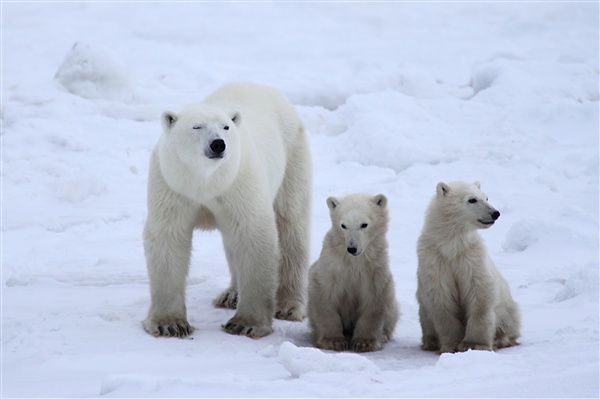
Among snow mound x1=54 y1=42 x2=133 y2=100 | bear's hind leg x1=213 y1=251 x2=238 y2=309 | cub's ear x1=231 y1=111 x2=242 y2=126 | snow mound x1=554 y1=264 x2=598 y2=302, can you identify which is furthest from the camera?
snow mound x1=54 y1=42 x2=133 y2=100

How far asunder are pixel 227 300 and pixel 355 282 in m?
1.25

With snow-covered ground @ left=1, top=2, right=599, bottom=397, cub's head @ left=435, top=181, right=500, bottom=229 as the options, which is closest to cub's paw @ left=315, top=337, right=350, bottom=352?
snow-covered ground @ left=1, top=2, right=599, bottom=397

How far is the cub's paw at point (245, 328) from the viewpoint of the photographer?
5094 mm

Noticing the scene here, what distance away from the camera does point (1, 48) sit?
13.4m

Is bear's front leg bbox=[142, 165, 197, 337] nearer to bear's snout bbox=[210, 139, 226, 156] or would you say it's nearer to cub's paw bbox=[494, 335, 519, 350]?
bear's snout bbox=[210, 139, 226, 156]

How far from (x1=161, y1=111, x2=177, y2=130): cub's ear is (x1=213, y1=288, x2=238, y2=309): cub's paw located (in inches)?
59.0

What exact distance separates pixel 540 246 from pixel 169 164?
355 cm

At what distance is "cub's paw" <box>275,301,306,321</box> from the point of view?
5.78 m

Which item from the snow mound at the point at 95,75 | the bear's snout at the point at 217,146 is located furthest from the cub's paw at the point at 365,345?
the snow mound at the point at 95,75

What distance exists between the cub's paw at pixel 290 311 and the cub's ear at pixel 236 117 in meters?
1.42

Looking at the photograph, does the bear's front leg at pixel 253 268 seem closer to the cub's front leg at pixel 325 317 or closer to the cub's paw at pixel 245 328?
the cub's paw at pixel 245 328

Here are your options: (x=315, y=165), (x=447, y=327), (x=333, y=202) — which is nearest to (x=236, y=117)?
(x=333, y=202)

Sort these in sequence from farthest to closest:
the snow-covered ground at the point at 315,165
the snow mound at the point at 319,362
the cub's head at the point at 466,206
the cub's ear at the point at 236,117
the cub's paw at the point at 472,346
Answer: the cub's ear at the point at 236,117, the cub's head at the point at 466,206, the cub's paw at the point at 472,346, the snow-covered ground at the point at 315,165, the snow mound at the point at 319,362

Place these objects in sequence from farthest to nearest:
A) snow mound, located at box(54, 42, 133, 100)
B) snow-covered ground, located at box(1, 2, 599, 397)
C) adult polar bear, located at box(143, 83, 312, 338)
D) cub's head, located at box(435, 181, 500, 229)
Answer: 1. snow mound, located at box(54, 42, 133, 100)
2. adult polar bear, located at box(143, 83, 312, 338)
3. cub's head, located at box(435, 181, 500, 229)
4. snow-covered ground, located at box(1, 2, 599, 397)
